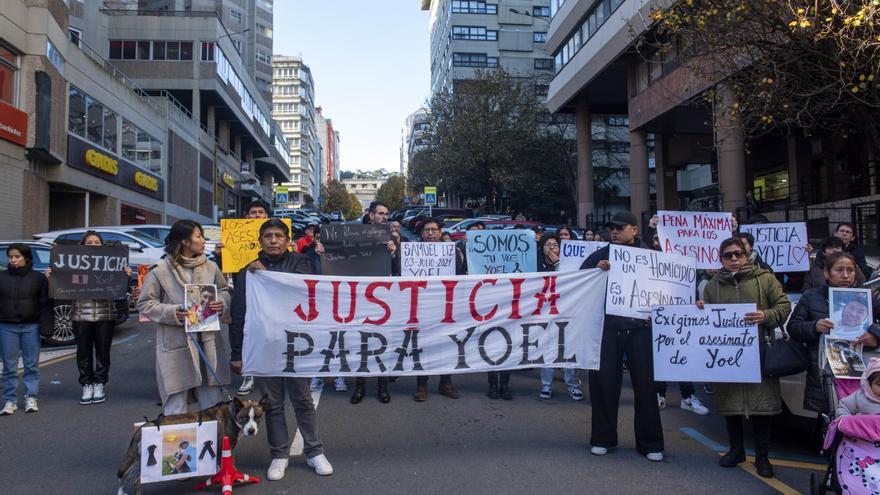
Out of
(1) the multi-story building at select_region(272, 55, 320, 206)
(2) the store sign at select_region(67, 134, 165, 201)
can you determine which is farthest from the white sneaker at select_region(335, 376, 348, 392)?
(1) the multi-story building at select_region(272, 55, 320, 206)

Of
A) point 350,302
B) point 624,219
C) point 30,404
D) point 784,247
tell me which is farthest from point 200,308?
point 784,247

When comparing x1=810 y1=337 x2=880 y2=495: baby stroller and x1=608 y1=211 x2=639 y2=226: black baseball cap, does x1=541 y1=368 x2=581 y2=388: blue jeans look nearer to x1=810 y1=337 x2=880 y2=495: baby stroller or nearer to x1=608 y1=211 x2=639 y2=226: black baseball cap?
x1=608 y1=211 x2=639 y2=226: black baseball cap

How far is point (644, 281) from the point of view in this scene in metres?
5.44

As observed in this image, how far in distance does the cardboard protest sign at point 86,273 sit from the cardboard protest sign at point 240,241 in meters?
1.27

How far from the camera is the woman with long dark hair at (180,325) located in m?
4.70

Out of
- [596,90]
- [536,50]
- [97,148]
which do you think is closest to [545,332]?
[97,148]

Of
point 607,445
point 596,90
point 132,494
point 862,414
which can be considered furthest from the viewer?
point 596,90

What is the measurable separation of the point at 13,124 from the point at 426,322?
65.4 feet

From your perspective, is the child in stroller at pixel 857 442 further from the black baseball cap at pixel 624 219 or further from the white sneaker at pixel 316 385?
the white sneaker at pixel 316 385

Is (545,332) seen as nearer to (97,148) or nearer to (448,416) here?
(448,416)

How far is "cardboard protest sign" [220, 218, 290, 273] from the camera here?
8.32 meters

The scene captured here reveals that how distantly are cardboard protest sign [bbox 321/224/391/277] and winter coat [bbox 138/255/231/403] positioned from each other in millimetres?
2902

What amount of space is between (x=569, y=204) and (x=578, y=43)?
15.4 metres

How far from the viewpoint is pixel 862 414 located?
12.7 feet
